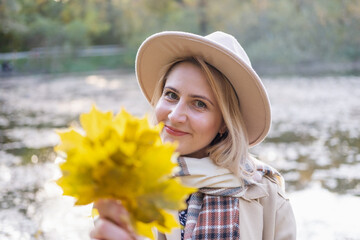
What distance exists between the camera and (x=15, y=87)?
58.7ft

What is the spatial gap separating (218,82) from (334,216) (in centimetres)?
370

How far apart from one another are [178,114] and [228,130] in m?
0.31

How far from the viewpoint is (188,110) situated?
167 cm

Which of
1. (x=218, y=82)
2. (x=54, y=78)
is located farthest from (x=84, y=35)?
(x=218, y=82)

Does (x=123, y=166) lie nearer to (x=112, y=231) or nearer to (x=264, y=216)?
(x=112, y=231)

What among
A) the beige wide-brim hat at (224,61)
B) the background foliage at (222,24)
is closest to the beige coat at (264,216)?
the beige wide-brim hat at (224,61)

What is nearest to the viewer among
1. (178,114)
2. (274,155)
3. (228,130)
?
(178,114)

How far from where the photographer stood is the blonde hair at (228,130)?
1.75 m

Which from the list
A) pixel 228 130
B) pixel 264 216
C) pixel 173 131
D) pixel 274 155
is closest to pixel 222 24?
pixel 274 155

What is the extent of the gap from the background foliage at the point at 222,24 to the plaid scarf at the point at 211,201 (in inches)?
931

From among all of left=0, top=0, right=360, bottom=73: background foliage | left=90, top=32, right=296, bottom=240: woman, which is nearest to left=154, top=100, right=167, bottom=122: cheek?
left=90, top=32, right=296, bottom=240: woman

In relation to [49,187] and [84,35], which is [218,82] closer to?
[49,187]

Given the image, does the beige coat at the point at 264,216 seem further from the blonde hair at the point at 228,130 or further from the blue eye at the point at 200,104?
the blue eye at the point at 200,104

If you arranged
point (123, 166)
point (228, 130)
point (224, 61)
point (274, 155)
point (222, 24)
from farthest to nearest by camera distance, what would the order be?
point (222, 24) < point (274, 155) < point (228, 130) < point (224, 61) < point (123, 166)
